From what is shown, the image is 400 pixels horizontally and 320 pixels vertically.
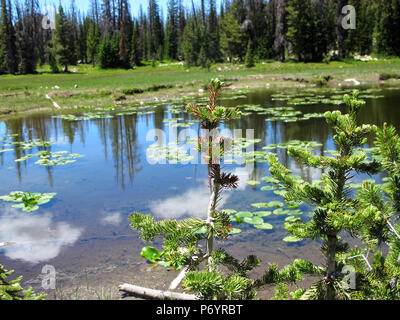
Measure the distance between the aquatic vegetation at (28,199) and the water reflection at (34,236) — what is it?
0.83ft

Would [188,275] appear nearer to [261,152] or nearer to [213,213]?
[213,213]

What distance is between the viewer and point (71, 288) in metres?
3.78

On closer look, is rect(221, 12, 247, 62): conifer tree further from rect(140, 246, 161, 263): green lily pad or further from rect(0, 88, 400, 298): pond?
rect(140, 246, 161, 263): green lily pad

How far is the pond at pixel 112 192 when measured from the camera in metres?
4.31

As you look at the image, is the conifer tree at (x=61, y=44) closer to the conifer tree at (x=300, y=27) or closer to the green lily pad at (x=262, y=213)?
the conifer tree at (x=300, y=27)

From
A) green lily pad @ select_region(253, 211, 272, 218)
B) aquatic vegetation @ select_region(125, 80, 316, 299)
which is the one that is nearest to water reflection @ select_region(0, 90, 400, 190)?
green lily pad @ select_region(253, 211, 272, 218)

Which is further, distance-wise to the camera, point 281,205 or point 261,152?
point 261,152

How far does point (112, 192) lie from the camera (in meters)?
6.71

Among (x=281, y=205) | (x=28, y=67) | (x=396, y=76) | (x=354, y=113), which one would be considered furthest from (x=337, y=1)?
(x=354, y=113)

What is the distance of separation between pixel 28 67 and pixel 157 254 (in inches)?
1962

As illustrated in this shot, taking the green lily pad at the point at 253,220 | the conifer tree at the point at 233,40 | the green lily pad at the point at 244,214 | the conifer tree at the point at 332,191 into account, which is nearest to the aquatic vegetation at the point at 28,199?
the green lily pad at the point at 244,214

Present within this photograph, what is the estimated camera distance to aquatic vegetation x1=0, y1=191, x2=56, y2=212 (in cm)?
608

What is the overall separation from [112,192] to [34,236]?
6.09 feet

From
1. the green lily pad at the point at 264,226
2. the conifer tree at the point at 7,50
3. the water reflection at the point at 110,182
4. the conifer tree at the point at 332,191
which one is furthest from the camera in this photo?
the conifer tree at the point at 7,50
